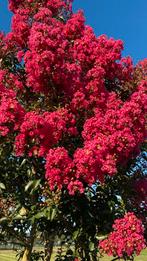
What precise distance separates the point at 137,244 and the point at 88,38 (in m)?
3.58

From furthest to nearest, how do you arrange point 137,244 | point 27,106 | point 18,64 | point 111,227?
point 18,64 → point 27,106 → point 111,227 → point 137,244

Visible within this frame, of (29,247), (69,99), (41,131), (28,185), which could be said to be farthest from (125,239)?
(69,99)

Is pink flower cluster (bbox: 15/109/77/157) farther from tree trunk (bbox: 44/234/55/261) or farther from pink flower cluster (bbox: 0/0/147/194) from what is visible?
tree trunk (bbox: 44/234/55/261)

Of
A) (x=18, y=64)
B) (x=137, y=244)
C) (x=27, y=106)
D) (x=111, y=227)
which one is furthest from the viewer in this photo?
(x=18, y=64)

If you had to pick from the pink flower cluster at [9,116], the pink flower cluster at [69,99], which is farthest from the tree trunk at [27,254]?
the pink flower cluster at [9,116]

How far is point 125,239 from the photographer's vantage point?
6.87 m

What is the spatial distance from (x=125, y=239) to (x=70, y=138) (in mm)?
1888

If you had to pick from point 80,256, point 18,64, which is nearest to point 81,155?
point 80,256

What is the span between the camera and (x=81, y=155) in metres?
6.95

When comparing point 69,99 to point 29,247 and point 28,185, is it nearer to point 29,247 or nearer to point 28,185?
point 28,185

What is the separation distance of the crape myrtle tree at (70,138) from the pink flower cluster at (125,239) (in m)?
0.01

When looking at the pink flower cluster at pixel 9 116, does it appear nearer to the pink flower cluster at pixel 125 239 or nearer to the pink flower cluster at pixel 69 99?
the pink flower cluster at pixel 69 99

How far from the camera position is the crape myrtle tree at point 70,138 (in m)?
7.07

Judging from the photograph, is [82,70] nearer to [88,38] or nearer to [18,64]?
[88,38]
